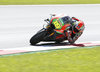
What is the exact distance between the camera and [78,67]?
9.15m

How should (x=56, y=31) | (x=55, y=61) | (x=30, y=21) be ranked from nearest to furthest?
1. (x=55, y=61)
2. (x=56, y=31)
3. (x=30, y=21)

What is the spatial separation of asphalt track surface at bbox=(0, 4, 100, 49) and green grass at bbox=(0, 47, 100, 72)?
6.60 ft

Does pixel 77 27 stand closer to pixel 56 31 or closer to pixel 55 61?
pixel 56 31

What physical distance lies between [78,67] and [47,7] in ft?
49.3

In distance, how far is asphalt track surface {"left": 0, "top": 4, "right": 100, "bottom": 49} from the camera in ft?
44.2

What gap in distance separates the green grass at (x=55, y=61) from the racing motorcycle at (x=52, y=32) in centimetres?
92

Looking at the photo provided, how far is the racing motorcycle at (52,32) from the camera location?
469 inches

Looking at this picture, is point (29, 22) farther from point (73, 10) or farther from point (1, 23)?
point (73, 10)

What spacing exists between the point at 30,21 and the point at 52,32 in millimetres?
6406

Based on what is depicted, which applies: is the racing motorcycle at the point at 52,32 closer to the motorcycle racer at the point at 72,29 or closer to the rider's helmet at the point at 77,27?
the motorcycle racer at the point at 72,29

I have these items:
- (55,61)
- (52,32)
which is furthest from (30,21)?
(55,61)

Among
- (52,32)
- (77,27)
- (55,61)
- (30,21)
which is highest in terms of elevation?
(30,21)

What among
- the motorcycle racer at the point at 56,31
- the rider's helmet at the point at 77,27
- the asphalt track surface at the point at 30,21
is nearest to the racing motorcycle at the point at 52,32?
the motorcycle racer at the point at 56,31

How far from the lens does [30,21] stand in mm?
18281
